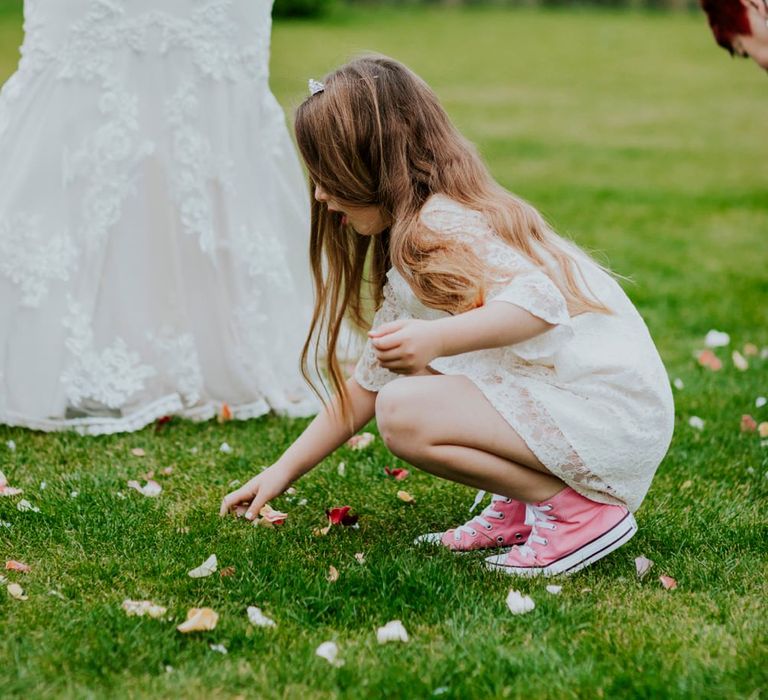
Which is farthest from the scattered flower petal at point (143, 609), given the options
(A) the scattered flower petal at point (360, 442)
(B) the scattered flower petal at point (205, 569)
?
(A) the scattered flower petal at point (360, 442)

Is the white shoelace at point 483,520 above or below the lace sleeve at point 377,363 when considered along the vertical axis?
below

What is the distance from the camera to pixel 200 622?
2.25 m

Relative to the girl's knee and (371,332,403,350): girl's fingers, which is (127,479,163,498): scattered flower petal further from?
(371,332,403,350): girl's fingers

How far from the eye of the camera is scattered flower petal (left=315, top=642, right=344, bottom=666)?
2.17 m

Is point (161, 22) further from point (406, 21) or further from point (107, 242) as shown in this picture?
point (406, 21)

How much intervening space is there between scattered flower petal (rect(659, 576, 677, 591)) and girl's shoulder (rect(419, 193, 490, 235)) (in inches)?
33.8

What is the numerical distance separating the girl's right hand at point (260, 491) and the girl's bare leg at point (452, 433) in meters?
0.35

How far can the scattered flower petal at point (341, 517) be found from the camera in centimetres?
290

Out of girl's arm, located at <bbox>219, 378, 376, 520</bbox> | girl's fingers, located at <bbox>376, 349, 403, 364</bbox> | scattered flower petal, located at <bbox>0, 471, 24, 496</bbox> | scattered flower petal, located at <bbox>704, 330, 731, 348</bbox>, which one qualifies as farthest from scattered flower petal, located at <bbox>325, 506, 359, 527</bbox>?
scattered flower petal, located at <bbox>704, 330, 731, 348</bbox>

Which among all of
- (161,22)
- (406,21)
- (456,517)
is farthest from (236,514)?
(406,21)

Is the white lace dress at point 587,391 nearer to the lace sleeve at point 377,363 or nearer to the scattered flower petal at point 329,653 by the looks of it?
the lace sleeve at point 377,363

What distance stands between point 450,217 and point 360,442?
1174mm

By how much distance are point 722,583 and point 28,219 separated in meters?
2.27

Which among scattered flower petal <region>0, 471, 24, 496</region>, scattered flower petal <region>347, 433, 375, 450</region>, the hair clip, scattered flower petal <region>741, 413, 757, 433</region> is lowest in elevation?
scattered flower petal <region>347, 433, 375, 450</region>
